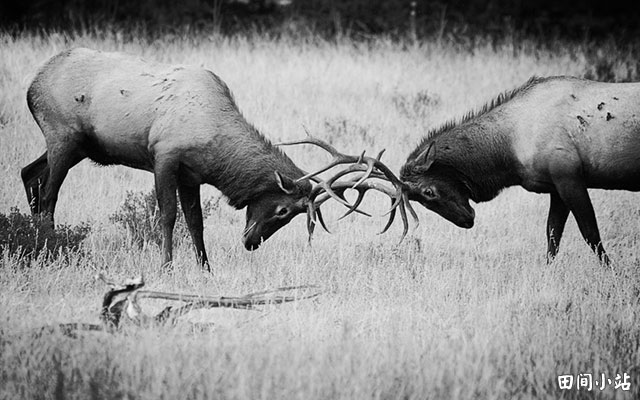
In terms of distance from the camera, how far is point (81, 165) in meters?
12.2

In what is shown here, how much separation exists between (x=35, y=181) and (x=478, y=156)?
433 centimetres

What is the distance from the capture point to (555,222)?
9.73m

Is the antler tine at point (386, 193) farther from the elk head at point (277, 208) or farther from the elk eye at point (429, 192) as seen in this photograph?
the elk head at point (277, 208)

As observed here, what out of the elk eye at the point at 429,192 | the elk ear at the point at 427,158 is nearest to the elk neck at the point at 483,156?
the elk ear at the point at 427,158

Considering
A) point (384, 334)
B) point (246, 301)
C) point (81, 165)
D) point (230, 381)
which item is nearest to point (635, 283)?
point (384, 334)

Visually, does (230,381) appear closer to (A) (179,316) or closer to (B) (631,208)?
(A) (179,316)

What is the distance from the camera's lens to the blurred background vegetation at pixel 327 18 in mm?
19594

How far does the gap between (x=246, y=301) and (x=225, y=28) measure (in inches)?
535

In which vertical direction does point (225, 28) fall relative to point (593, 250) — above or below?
above

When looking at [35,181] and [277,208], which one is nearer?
[277,208]

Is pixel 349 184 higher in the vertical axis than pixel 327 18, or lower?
lower

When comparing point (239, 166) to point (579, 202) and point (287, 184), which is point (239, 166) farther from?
point (579, 202)

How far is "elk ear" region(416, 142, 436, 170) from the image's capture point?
30.2 ft

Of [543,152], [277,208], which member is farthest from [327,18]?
[277,208]
